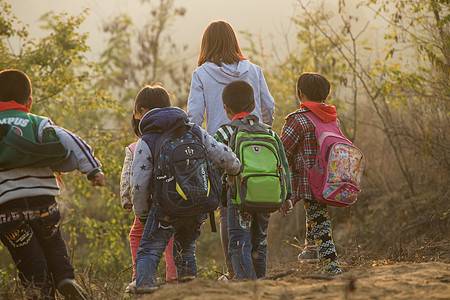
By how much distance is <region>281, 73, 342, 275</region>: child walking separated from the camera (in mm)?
→ 4680

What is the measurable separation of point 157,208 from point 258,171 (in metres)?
0.79

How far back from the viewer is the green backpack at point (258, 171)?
407cm

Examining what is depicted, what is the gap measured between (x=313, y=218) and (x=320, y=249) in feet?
0.86

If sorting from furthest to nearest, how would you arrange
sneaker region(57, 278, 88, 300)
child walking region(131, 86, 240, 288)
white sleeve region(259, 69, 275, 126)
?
white sleeve region(259, 69, 275, 126) → child walking region(131, 86, 240, 288) → sneaker region(57, 278, 88, 300)

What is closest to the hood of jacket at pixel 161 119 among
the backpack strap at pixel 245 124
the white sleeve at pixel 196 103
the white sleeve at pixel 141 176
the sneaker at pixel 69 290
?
the white sleeve at pixel 141 176

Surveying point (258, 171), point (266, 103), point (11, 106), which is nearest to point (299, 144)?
point (266, 103)

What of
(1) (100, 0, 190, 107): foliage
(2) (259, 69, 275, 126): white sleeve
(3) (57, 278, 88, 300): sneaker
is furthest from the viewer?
(1) (100, 0, 190, 107): foliage

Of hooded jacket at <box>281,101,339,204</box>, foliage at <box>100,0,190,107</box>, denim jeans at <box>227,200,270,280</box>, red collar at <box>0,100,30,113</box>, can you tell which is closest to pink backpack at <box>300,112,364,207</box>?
hooded jacket at <box>281,101,339,204</box>

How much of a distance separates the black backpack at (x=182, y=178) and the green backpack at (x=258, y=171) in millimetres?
266

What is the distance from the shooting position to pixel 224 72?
187 inches

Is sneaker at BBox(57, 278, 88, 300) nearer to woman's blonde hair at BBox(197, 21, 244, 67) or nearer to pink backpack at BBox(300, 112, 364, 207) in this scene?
pink backpack at BBox(300, 112, 364, 207)

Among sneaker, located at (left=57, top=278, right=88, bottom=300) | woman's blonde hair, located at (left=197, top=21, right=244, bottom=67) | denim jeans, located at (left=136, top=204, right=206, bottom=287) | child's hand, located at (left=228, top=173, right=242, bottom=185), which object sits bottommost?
sneaker, located at (left=57, top=278, right=88, bottom=300)

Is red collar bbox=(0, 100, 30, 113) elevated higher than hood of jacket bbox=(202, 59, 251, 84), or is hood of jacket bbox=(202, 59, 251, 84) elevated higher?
hood of jacket bbox=(202, 59, 251, 84)

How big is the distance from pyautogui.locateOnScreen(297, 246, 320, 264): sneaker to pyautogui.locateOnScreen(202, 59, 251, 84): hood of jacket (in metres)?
1.54
